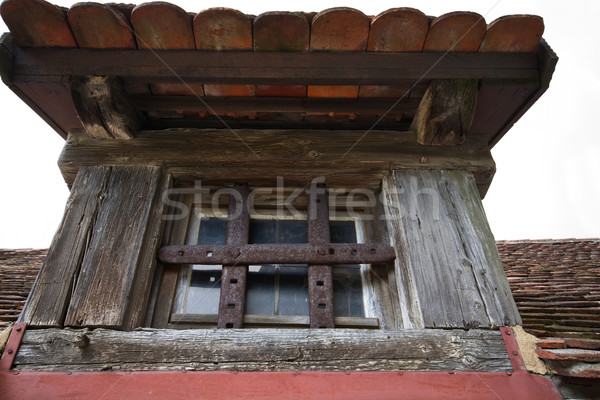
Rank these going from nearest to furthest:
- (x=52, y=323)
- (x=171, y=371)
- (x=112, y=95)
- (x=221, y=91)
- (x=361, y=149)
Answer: (x=171, y=371)
(x=52, y=323)
(x=112, y=95)
(x=221, y=91)
(x=361, y=149)

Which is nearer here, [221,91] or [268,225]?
[221,91]

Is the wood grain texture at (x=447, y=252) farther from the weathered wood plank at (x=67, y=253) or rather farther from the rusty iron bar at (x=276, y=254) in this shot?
the weathered wood plank at (x=67, y=253)

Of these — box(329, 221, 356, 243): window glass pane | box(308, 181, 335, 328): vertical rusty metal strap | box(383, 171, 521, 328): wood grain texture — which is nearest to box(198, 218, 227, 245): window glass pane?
box(308, 181, 335, 328): vertical rusty metal strap

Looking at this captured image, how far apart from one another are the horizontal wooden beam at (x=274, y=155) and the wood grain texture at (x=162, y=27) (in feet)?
1.93

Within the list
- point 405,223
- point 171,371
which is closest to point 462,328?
point 405,223

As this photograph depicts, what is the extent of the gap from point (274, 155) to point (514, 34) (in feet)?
4.67

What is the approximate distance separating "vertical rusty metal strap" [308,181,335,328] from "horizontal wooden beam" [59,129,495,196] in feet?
0.47

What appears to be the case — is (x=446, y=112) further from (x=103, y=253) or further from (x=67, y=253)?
Answer: (x=67, y=253)

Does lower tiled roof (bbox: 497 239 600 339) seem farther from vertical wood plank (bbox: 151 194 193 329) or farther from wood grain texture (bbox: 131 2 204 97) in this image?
wood grain texture (bbox: 131 2 204 97)

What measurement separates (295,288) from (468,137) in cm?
142

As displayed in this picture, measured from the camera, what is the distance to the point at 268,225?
2.57 m

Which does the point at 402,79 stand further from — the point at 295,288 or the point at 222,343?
the point at 222,343

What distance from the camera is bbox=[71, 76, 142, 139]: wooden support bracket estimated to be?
2158mm

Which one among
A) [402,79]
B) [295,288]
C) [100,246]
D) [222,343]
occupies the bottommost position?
[222,343]
